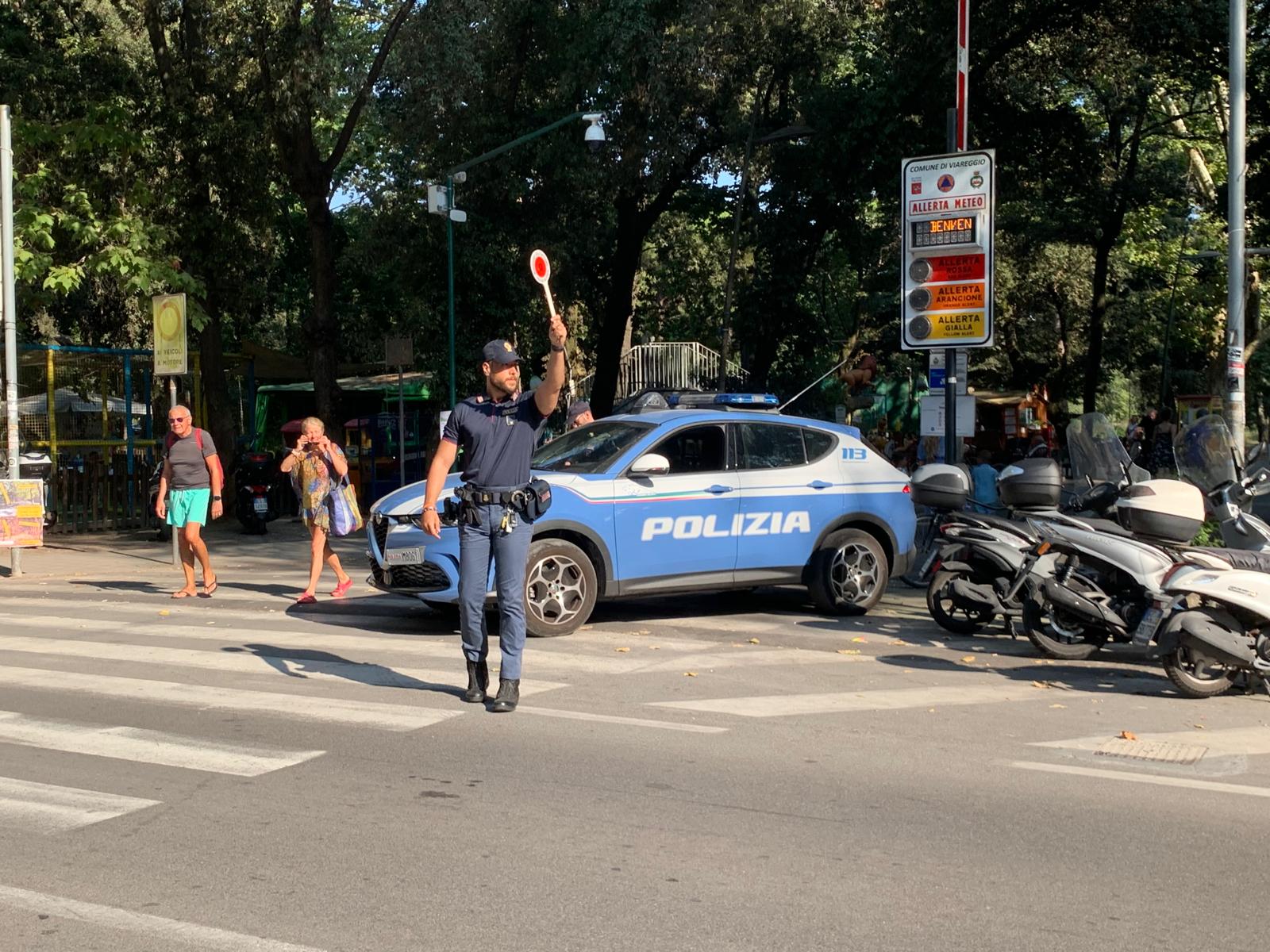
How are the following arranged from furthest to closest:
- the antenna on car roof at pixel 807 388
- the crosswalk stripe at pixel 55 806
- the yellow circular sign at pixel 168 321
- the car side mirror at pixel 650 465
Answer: the yellow circular sign at pixel 168 321 < the antenna on car roof at pixel 807 388 < the car side mirror at pixel 650 465 < the crosswalk stripe at pixel 55 806

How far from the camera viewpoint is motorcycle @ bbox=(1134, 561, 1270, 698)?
304 inches

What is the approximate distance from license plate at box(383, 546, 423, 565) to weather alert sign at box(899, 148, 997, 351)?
575cm

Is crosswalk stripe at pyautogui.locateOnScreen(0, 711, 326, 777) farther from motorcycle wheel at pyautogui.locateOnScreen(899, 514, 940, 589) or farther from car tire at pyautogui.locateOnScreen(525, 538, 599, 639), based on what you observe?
motorcycle wheel at pyautogui.locateOnScreen(899, 514, 940, 589)

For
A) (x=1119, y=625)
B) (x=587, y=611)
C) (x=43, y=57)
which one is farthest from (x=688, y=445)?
(x=43, y=57)

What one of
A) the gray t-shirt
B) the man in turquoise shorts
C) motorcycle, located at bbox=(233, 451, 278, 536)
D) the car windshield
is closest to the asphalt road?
the car windshield

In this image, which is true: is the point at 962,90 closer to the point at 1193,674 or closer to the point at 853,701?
the point at 1193,674

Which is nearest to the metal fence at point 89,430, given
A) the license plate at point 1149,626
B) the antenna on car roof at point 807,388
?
the antenna on car roof at point 807,388

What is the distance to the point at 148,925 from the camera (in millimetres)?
4316

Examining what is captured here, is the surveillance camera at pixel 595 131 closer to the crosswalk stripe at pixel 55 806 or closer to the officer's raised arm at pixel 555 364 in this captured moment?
the officer's raised arm at pixel 555 364

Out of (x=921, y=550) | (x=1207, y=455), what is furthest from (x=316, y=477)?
(x=1207, y=455)

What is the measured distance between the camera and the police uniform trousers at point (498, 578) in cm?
721

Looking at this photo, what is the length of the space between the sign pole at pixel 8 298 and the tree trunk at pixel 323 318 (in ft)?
21.9

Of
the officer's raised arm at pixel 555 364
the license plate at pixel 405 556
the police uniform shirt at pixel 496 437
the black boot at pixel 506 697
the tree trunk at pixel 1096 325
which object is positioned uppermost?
the tree trunk at pixel 1096 325

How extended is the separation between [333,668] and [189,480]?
4546 millimetres
